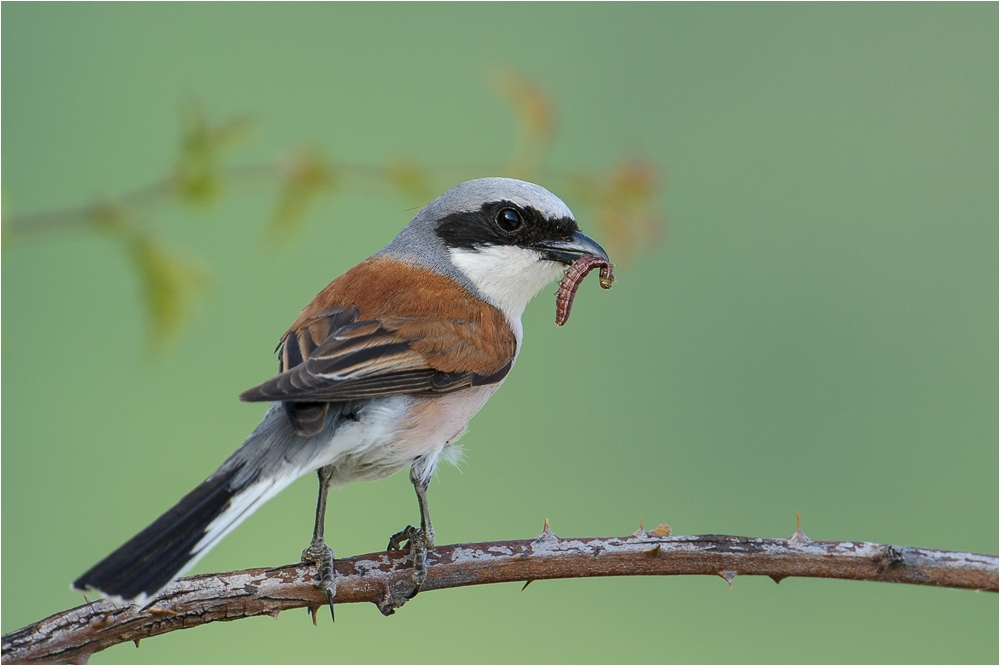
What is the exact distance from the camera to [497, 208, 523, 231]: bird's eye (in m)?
2.75

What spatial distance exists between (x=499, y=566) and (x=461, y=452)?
73 centimetres

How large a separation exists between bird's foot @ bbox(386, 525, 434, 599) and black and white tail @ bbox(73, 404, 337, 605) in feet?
0.99

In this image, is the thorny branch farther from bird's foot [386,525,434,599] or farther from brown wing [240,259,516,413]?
brown wing [240,259,516,413]

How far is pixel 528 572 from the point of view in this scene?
6.07 feet

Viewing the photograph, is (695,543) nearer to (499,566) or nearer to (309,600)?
(499,566)

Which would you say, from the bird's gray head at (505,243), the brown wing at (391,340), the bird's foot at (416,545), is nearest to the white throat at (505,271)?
the bird's gray head at (505,243)

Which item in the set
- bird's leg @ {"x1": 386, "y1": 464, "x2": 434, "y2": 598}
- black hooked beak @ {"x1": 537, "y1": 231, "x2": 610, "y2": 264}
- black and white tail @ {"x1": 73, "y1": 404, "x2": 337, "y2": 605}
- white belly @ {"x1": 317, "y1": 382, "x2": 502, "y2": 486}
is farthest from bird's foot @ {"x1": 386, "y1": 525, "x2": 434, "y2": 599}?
black hooked beak @ {"x1": 537, "y1": 231, "x2": 610, "y2": 264}

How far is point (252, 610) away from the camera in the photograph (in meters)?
1.78

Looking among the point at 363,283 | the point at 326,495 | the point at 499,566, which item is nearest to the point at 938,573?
the point at 499,566

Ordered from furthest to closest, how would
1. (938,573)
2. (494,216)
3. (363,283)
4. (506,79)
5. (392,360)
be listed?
(494,216) → (363,283) → (392,360) → (506,79) → (938,573)

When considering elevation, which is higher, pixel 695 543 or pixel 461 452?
pixel 461 452

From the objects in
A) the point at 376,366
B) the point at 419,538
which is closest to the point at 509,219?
the point at 376,366

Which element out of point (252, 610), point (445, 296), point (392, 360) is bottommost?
point (252, 610)

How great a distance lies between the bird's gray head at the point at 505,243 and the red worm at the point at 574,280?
38mm
